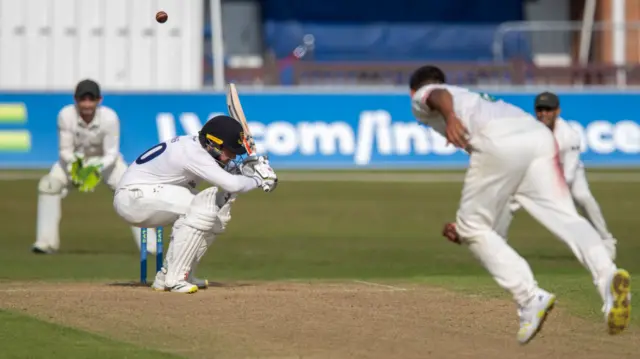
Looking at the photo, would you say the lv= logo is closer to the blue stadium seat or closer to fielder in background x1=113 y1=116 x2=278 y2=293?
the blue stadium seat

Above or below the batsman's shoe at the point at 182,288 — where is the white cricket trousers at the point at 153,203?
above

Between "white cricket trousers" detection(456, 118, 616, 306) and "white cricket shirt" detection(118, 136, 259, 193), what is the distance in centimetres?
257

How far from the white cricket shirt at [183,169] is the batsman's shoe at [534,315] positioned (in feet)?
9.76

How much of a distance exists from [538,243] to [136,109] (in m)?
12.6

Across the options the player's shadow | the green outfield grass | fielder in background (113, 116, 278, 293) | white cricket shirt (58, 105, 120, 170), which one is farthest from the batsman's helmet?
white cricket shirt (58, 105, 120, 170)

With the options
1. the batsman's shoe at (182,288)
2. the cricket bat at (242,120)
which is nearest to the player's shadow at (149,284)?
the batsman's shoe at (182,288)

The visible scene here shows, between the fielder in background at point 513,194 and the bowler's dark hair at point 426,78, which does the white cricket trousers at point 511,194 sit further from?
the bowler's dark hair at point 426,78

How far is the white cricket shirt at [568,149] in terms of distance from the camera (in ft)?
46.5

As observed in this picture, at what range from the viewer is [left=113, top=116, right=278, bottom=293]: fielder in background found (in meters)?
11.1

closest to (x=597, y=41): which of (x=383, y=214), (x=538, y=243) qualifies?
(x=383, y=214)

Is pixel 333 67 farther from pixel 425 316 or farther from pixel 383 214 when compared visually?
pixel 425 316

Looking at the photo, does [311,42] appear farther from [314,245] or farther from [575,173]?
[575,173]

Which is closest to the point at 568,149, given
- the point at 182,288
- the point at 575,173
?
the point at 575,173

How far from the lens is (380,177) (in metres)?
27.7
